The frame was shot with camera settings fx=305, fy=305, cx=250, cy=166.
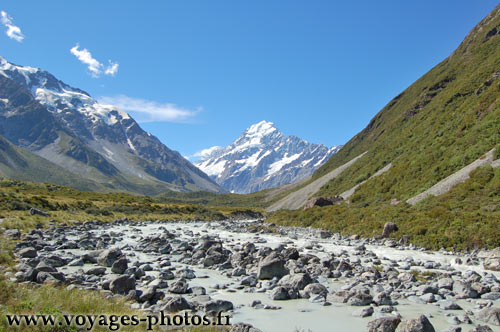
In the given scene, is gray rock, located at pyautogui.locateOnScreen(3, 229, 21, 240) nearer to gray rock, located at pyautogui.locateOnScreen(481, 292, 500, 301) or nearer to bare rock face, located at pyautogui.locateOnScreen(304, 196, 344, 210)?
gray rock, located at pyautogui.locateOnScreen(481, 292, 500, 301)

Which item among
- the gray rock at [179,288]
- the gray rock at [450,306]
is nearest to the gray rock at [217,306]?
the gray rock at [179,288]

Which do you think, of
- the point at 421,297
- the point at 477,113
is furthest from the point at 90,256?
the point at 477,113

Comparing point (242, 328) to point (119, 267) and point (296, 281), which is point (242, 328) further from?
point (119, 267)

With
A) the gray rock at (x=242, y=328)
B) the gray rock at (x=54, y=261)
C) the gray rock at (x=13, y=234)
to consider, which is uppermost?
the gray rock at (x=13, y=234)

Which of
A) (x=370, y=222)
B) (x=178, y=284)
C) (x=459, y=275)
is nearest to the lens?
(x=178, y=284)

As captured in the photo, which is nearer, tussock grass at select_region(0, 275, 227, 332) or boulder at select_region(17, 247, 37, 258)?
tussock grass at select_region(0, 275, 227, 332)

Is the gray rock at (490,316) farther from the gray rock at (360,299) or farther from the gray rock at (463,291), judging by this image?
the gray rock at (360,299)

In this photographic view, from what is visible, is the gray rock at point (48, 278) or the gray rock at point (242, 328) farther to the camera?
the gray rock at point (48, 278)

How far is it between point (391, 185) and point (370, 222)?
16765 mm

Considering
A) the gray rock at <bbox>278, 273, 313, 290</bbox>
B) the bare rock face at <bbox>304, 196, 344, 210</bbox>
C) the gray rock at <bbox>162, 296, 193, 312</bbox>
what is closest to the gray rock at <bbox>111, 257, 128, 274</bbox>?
the gray rock at <bbox>162, 296, 193, 312</bbox>

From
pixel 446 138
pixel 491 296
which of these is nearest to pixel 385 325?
pixel 491 296

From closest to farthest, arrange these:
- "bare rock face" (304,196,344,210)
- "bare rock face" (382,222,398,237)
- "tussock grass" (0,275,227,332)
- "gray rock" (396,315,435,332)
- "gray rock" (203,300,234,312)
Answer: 1. "tussock grass" (0,275,227,332)
2. "gray rock" (396,315,435,332)
3. "gray rock" (203,300,234,312)
4. "bare rock face" (382,222,398,237)
5. "bare rock face" (304,196,344,210)

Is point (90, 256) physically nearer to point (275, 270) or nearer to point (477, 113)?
point (275, 270)

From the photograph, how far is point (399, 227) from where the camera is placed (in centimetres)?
3066
